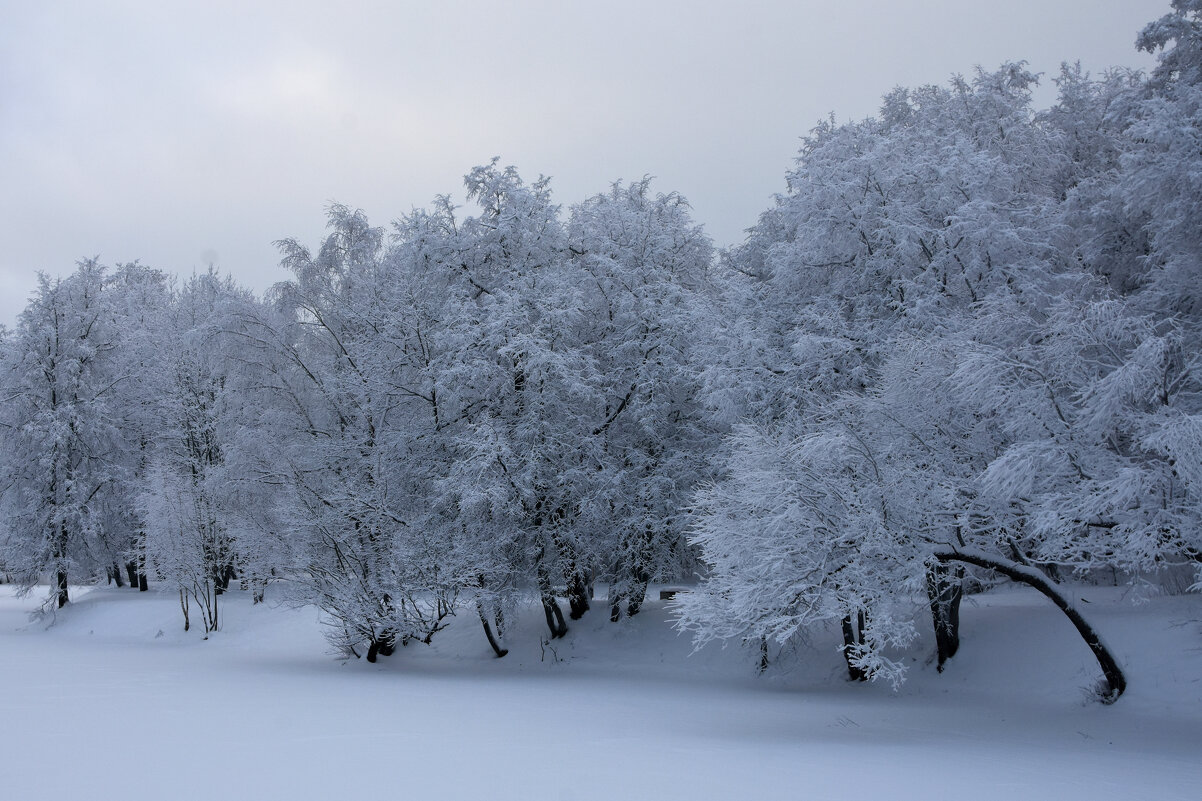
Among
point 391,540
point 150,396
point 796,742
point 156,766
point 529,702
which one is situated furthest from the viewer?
point 150,396

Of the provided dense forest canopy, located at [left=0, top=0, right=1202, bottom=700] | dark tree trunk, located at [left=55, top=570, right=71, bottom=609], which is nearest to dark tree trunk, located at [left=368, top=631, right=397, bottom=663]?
dense forest canopy, located at [left=0, top=0, right=1202, bottom=700]

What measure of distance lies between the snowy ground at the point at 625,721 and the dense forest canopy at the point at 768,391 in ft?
3.51

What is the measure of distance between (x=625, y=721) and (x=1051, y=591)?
274 inches

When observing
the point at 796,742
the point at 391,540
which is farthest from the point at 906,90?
the point at 796,742

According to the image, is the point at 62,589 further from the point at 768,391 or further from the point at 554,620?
the point at 768,391

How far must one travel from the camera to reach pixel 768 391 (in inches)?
688

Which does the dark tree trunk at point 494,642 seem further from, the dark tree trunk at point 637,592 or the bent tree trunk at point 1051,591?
the bent tree trunk at point 1051,591

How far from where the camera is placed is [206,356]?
23.8m

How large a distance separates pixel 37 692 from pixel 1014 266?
20447 mm

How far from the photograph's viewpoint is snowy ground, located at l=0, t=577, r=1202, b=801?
8866 mm

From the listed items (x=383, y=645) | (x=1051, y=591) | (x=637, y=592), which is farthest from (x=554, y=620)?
(x=1051, y=591)

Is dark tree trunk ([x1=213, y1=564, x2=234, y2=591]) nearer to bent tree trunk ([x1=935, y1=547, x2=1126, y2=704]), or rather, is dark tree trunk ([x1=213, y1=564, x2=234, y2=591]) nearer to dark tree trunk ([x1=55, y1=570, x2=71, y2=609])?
dark tree trunk ([x1=55, y1=570, x2=71, y2=609])

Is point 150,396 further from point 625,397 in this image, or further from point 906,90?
point 906,90

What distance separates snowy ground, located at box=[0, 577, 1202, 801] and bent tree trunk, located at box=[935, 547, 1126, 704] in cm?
32
